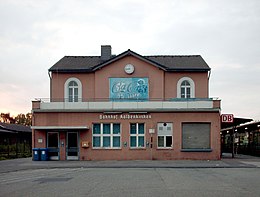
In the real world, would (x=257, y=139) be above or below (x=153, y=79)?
below

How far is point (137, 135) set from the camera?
108 ft

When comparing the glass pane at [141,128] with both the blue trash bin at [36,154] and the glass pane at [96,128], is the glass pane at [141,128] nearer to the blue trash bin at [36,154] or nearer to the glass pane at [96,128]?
the glass pane at [96,128]

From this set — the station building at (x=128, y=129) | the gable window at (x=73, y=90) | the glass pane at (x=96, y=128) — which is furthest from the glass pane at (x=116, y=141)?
the gable window at (x=73, y=90)

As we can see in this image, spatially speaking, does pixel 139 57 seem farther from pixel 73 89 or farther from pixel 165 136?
pixel 165 136

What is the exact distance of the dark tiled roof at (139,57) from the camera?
3697 centimetres

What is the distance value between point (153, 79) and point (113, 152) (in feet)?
25.6

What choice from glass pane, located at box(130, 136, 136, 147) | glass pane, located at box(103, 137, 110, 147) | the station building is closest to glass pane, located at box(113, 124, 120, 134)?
the station building

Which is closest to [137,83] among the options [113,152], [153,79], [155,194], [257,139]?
[153,79]

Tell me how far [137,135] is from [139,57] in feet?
24.7

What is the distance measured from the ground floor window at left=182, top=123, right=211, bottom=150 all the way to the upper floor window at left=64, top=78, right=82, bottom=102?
33.0ft

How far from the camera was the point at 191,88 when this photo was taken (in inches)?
1470

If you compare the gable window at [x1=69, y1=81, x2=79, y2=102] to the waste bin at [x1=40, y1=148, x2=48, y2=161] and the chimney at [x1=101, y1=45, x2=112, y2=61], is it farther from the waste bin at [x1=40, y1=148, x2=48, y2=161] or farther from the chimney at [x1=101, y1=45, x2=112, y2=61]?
the waste bin at [x1=40, y1=148, x2=48, y2=161]

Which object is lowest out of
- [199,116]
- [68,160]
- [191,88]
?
[68,160]

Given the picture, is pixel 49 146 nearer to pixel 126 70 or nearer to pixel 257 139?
pixel 126 70
